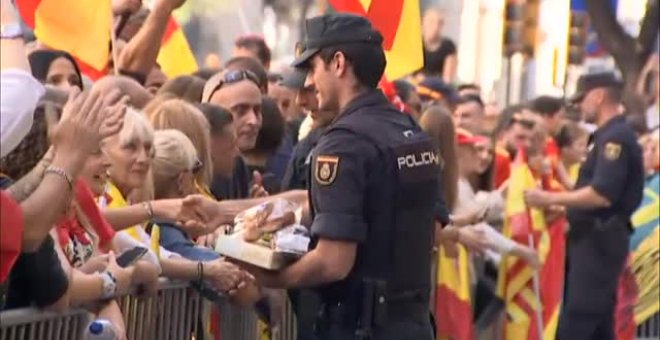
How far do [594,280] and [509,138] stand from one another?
1.26 metres

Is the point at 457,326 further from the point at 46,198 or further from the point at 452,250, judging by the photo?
the point at 46,198

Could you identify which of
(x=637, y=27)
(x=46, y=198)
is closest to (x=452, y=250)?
(x=46, y=198)

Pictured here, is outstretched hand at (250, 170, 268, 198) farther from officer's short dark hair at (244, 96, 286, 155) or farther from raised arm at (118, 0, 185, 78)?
raised arm at (118, 0, 185, 78)

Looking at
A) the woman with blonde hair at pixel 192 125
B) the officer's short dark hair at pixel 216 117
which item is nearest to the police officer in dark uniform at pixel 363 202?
the woman with blonde hair at pixel 192 125

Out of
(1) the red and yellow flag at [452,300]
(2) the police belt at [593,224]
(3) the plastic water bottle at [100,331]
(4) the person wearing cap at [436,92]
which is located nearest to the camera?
(3) the plastic water bottle at [100,331]

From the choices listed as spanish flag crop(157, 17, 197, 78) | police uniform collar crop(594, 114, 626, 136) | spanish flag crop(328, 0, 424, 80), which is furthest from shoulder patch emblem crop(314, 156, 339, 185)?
police uniform collar crop(594, 114, 626, 136)

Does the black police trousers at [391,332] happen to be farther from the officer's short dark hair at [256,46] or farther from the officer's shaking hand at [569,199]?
the officer's shaking hand at [569,199]

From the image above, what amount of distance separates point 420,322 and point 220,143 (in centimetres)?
188

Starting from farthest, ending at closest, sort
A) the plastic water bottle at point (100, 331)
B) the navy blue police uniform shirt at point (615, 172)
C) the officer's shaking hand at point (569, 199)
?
the navy blue police uniform shirt at point (615, 172) → the officer's shaking hand at point (569, 199) → the plastic water bottle at point (100, 331)

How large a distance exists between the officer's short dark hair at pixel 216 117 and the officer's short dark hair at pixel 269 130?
80cm

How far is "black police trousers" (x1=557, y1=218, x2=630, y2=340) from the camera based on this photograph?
1404 cm

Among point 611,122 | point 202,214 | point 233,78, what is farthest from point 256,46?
point 202,214

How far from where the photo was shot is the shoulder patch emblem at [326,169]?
769cm

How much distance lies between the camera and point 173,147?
8.68 meters
